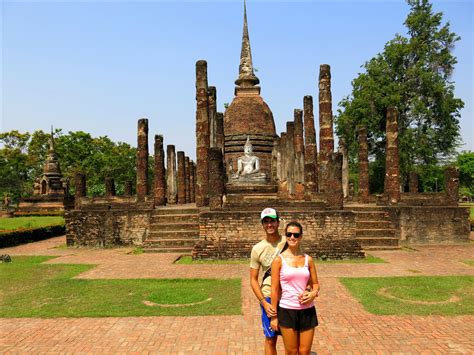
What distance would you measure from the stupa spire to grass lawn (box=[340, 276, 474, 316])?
21894mm

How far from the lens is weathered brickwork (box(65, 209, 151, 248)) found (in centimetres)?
1452

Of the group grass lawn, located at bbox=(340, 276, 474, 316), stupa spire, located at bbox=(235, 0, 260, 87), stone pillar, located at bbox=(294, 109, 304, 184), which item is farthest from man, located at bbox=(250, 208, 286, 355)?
stupa spire, located at bbox=(235, 0, 260, 87)

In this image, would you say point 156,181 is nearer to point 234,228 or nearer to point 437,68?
point 234,228

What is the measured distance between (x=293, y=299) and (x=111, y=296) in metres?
4.82

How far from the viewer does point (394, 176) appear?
1622 centimetres

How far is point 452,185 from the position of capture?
16047 millimetres

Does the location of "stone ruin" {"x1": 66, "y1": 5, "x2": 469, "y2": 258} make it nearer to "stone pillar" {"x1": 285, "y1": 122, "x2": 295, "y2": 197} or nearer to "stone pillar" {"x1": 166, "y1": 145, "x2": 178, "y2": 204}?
"stone pillar" {"x1": 285, "y1": 122, "x2": 295, "y2": 197}

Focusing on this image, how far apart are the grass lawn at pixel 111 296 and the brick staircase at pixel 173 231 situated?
3592 millimetres

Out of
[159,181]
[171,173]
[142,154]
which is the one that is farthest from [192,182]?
[142,154]

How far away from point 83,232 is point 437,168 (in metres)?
24.2

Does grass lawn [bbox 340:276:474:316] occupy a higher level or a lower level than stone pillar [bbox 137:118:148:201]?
lower

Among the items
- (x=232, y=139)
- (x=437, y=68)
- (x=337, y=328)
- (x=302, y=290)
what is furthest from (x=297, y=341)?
(x=437, y=68)

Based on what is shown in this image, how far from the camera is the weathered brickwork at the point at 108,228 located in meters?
14.5

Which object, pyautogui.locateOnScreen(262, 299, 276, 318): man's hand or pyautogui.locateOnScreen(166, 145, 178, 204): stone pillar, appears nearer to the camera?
pyautogui.locateOnScreen(262, 299, 276, 318): man's hand
